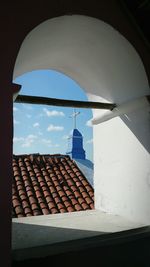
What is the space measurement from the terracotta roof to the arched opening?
273cm

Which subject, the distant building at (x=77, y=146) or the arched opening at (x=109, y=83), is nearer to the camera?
the arched opening at (x=109, y=83)

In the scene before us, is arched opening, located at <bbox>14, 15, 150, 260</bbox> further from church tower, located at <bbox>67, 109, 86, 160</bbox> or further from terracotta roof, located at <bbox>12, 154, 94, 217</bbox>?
church tower, located at <bbox>67, 109, 86, 160</bbox>

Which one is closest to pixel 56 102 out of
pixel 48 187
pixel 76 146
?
pixel 48 187

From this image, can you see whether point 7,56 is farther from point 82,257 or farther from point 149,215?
point 149,215

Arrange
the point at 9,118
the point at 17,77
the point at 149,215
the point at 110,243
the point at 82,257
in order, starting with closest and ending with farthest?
the point at 9,118
the point at 82,257
the point at 110,243
the point at 149,215
the point at 17,77

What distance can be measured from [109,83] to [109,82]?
0.01m

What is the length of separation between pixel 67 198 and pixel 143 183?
12.7 ft

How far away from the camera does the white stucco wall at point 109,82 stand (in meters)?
2.21

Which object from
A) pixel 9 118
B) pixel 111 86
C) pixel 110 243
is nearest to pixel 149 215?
pixel 110 243

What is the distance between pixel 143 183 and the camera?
8.05 feet

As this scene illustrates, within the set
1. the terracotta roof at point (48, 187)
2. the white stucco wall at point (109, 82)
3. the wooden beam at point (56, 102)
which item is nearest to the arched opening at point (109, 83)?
the white stucco wall at point (109, 82)

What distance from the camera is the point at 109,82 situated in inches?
110

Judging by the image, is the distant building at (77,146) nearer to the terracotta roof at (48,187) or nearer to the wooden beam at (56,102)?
the terracotta roof at (48,187)

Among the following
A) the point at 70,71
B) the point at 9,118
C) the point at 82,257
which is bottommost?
the point at 82,257
